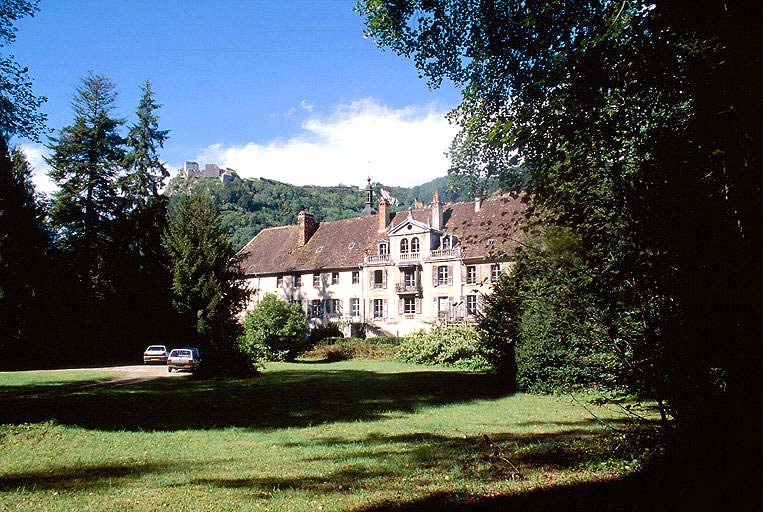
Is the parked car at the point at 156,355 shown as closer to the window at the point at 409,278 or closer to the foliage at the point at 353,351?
the foliage at the point at 353,351

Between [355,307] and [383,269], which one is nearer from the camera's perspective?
[383,269]

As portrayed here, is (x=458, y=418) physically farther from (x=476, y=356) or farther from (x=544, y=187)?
(x=476, y=356)

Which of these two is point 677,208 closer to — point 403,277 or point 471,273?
point 471,273

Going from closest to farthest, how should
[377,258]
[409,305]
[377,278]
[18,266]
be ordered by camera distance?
1. [18,266]
2. [409,305]
3. [377,258]
4. [377,278]

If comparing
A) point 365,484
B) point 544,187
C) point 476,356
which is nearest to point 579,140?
point 544,187

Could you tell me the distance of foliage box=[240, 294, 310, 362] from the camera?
33875 mm

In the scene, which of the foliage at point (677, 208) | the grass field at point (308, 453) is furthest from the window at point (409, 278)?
the foliage at point (677, 208)

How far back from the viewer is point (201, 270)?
36.0m

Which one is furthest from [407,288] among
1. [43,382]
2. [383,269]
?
[43,382]

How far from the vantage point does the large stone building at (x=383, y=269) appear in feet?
141

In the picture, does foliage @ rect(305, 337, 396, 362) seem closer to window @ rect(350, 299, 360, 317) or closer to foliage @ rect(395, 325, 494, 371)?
foliage @ rect(395, 325, 494, 371)

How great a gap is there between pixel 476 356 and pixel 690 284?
23.7 metres

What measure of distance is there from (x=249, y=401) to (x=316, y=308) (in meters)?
33.8

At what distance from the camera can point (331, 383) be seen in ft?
68.8
